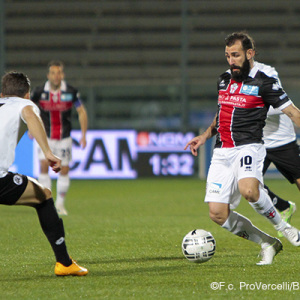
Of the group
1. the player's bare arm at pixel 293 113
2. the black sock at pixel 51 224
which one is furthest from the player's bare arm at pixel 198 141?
the black sock at pixel 51 224

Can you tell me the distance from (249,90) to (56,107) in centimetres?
501

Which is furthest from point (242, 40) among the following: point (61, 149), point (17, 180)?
point (61, 149)

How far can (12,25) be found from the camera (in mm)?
22125

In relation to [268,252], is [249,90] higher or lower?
higher

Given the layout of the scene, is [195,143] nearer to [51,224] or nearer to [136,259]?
[136,259]

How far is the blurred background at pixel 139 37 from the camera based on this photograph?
2141 centimetres

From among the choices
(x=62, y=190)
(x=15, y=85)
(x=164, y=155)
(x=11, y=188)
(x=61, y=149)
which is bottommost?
(x=164, y=155)

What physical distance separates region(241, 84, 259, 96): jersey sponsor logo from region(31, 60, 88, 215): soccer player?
4630mm

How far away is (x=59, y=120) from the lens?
9914 mm

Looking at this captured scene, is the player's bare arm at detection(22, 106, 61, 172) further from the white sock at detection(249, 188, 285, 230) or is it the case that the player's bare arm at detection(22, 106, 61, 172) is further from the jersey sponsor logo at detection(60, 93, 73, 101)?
the jersey sponsor logo at detection(60, 93, 73, 101)

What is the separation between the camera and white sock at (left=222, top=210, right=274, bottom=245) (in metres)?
5.49

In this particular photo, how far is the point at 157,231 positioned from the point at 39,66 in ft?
48.4

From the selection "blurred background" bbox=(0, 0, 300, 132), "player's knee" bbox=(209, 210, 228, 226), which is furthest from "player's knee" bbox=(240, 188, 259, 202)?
"blurred background" bbox=(0, 0, 300, 132)

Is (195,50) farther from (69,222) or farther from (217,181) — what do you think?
(217,181)
